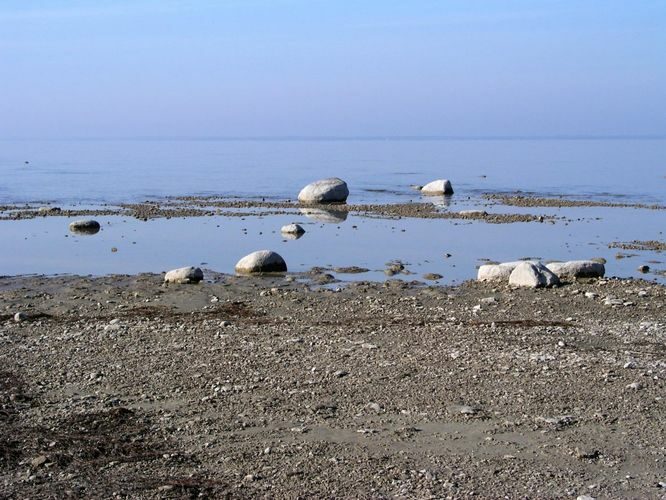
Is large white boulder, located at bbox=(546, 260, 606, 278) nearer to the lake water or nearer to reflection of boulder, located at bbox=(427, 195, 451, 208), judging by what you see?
the lake water

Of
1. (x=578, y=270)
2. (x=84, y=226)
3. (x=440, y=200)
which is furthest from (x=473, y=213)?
(x=578, y=270)

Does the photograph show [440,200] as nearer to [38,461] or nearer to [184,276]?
[184,276]

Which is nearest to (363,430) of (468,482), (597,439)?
(468,482)

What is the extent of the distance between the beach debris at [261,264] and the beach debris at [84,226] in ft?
36.9

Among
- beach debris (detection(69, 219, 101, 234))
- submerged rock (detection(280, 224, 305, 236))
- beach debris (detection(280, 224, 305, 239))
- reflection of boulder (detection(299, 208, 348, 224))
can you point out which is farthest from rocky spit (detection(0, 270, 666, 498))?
reflection of boulder (detection(299, 208, 348, 224))

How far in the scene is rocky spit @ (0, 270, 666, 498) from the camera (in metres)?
8.21

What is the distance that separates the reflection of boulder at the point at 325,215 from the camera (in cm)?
3488

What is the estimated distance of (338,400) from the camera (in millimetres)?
10406

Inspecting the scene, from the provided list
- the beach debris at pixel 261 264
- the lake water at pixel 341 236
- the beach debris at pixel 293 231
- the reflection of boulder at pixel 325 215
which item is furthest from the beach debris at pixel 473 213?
the beach debris at pixel 261 264

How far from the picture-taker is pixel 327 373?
Result: 37.6ft

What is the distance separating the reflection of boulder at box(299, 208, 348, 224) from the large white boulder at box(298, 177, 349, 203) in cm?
257

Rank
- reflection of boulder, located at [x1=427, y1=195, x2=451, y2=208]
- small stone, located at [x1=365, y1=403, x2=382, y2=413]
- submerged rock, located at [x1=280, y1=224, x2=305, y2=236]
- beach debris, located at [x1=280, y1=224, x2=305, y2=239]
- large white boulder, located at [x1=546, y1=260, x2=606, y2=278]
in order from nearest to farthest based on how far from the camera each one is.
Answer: small stone, located at [x1=365, y1=403, x2=382, y2=413] < large white boulder, located at [x1=546, y1=260, x2=606, y2=278] < beach debris, located at [x1=280, y1=224, x2=305, y2=239] < submerged rock, located at [x1=280, y1=224, x2=305, y2=236] < reflection of boulder, located at [x1=427, y1=195, x2=451, y2=208]

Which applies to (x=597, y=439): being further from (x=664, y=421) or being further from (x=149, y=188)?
(x=149, y=188)

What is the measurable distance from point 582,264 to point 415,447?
1167 centimetres
